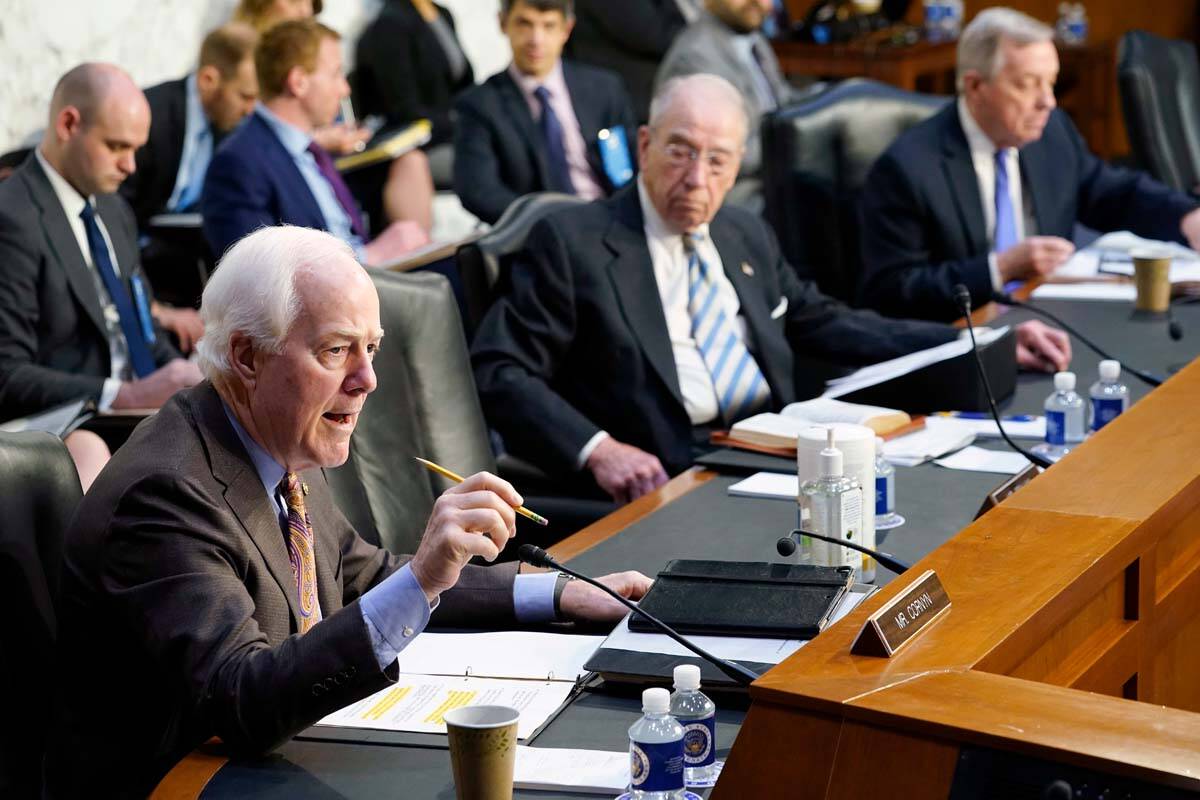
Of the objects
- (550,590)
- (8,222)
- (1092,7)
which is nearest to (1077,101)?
(1092,7)

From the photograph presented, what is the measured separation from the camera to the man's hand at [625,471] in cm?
311

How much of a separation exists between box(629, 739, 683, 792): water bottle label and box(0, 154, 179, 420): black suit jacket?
2.38m

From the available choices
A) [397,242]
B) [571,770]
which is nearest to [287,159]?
[397,242]

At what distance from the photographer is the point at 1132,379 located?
3.31 metres

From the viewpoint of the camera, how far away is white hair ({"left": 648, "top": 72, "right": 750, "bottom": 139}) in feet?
10.9

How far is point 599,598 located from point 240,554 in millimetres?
485

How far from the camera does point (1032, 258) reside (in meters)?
4.20

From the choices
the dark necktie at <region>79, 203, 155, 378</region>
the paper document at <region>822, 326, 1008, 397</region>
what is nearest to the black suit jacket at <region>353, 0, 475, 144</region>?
the dark necktie at <region>79, 203, 155, 378</region>

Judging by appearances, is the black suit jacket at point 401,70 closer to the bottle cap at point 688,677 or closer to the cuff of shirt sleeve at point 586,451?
the cuff of shirt sleeve at point 586,451

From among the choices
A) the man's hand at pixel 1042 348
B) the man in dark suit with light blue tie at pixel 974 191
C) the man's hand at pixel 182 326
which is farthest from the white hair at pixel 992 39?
the man's hand at pixel 182 326

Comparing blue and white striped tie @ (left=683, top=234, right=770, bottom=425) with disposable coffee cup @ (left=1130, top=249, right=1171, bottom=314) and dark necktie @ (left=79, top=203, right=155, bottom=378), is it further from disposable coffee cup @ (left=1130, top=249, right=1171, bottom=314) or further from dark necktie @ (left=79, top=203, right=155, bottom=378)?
dark necktie @ (left=79, top=203, right=155, bottom=378)

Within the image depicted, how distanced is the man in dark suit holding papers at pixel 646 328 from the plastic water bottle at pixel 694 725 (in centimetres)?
147

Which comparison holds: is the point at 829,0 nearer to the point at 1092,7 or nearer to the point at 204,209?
the point at 1092,7

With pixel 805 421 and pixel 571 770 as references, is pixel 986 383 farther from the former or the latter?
pixel 571 770
